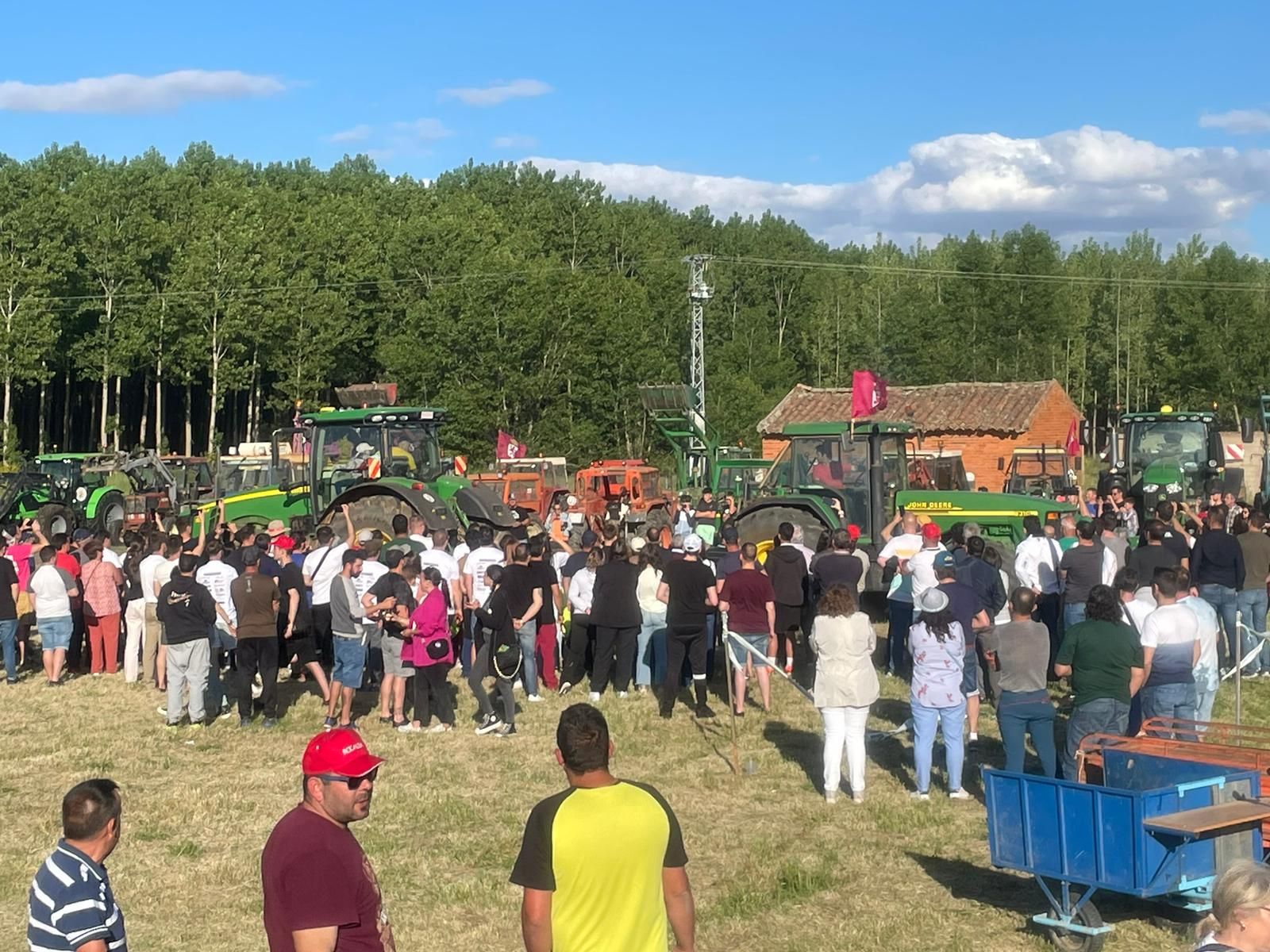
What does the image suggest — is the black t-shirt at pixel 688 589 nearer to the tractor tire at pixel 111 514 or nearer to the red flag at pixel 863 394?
the red flag at pixel 863 394

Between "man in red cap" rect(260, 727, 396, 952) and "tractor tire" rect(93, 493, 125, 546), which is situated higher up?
"man in red cap" rect(260, 727, 396, 952)

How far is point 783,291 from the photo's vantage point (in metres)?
73.1

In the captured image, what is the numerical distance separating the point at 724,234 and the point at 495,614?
65.6 m

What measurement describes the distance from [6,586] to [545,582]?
19.2 ft

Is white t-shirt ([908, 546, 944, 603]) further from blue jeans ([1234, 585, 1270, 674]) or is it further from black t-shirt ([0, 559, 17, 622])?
black t-shirt ([0, 559, 17, 622])

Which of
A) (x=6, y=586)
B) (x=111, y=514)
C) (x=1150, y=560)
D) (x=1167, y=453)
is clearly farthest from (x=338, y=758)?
(x=111, y=514)

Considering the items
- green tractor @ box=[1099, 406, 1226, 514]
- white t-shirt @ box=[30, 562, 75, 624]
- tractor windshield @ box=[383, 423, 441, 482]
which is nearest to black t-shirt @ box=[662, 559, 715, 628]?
white t-shirt @ box=[30, 562, 75, 624]

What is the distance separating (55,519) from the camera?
1033 inches

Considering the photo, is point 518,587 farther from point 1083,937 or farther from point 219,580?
point 1083,937

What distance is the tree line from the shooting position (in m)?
48.6

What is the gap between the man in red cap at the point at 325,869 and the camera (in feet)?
12.7

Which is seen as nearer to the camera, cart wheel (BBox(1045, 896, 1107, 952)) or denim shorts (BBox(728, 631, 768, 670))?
cart wheel (BBox(1045, 896, 1107, 952))

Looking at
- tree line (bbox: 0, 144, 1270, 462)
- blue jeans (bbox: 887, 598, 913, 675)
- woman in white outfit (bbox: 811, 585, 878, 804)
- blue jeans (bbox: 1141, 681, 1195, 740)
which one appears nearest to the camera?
blue jeans (bbox: 1141, 681, 1195, 740)

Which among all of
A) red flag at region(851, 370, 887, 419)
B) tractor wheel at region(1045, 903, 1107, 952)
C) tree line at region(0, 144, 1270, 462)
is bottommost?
tractor wheel at region(1045, 903, 1107, 952)
